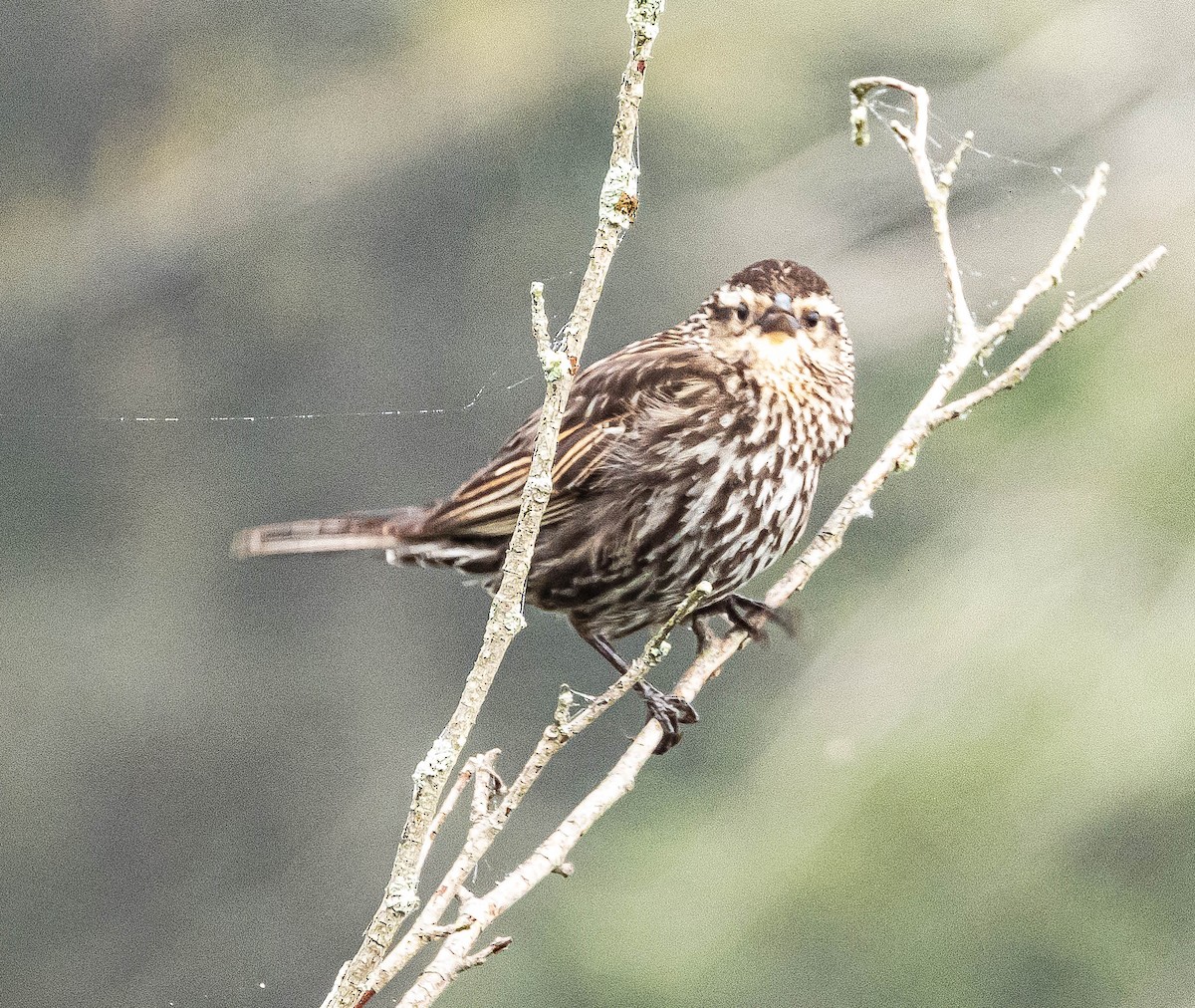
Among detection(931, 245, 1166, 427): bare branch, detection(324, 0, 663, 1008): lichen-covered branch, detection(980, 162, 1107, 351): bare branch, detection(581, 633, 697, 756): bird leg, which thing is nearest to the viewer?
detection(324, 0, 663, 1008): lichen-covered branch

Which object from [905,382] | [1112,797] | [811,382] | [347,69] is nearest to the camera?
[811,382]

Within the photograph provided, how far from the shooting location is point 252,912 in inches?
230

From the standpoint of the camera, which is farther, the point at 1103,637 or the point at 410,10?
the point at 410,10

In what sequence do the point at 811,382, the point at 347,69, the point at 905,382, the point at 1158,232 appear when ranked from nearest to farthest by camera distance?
the point at 811,382
the point at 1158,232
the point at 905,382
the point at 347,69

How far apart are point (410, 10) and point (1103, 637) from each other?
4.13 m

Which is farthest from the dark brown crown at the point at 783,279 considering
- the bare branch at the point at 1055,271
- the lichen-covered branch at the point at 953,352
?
the bare branch at the point at 1055,271

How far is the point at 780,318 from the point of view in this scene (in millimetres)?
2361

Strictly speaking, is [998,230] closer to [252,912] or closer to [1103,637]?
[1103,637]

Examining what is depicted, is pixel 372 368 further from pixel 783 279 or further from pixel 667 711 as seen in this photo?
pixel 667 711

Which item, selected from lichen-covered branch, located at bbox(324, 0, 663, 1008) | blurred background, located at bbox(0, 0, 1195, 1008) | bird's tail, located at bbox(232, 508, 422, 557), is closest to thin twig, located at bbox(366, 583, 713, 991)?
lichen-covered branch, located at bbox(324, 0, 663, 1008)

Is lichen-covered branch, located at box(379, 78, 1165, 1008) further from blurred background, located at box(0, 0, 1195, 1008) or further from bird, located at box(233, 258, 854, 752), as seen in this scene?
blurred background, located at box(0, 0, 1195, 1008)

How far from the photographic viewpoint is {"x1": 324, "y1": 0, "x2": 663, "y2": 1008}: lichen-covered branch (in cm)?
126

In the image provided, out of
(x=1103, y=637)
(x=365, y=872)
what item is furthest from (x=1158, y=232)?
(x=365, y=872)

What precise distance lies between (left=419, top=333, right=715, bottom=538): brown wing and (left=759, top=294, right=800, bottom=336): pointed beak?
10cm
